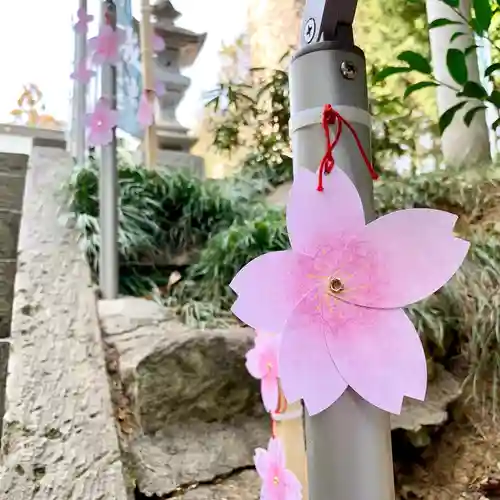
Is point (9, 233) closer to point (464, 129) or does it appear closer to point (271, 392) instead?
point (271, 392)

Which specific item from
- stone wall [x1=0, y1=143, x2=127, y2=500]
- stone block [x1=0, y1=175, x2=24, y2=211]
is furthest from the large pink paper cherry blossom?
stone block [x1=0, y1=175, x2=24, y2=211]

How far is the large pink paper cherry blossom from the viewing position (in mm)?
374

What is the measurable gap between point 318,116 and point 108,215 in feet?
3.54

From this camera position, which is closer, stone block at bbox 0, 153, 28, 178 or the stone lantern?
stone block at bbox 0, 153, 28, 178

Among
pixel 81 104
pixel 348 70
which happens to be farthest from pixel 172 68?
pixel 348 70

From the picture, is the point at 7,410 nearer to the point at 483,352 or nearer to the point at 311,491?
the point at 311,491

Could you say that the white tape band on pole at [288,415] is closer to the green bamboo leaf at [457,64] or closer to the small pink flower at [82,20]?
the green bamboo leaf at [457,64]

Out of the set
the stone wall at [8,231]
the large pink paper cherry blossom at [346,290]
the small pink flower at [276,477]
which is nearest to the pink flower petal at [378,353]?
the large pink paper cherry blossom at [346,290]

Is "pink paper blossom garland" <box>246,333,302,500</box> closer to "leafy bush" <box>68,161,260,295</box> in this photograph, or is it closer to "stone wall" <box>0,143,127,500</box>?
"stone wall" <box>0,143,127,500</box>

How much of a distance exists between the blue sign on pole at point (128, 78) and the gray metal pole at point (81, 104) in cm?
18

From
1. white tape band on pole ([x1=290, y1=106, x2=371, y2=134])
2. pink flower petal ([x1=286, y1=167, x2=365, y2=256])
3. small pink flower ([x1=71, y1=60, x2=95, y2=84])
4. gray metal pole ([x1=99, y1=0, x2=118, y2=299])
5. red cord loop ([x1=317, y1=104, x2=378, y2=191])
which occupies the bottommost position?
pink flower petal ([x1=286, y1=167, x2=365, y2=256])

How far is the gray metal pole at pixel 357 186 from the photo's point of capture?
1.25 feet

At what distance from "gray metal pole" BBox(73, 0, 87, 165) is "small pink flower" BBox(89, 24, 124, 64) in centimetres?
46

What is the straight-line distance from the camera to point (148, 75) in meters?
2.35
